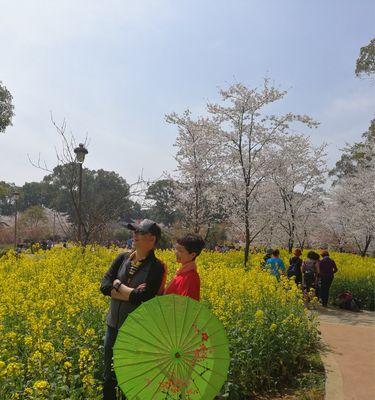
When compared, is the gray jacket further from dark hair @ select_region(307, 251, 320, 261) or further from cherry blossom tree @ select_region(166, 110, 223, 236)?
cherry blossom tree @ select_region(166, 110, 223, 236)

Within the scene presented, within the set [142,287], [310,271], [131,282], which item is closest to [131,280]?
[131,282]

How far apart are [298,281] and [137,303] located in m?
8.04

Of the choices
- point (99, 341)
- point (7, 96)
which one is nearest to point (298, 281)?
point (99, 341)

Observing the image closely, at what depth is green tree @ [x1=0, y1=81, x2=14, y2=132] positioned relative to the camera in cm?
2622

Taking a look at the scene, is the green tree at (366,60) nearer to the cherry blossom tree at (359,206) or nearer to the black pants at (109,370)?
the cherry blossom tree at (359,206)

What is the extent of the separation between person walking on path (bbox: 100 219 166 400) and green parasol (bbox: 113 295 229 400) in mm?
559

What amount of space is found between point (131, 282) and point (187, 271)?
0.41m

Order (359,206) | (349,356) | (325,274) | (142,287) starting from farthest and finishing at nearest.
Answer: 1. (359,206)
2. (325,274)
3. (349,356)
4. (142,287)

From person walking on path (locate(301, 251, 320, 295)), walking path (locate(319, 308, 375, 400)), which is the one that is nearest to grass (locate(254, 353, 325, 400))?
walking path (locate(319, 308, 375, 400))

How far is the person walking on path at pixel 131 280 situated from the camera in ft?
9.45

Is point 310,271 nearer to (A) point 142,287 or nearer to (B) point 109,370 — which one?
(B) point 109,370

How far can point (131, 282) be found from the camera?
9.79 ft

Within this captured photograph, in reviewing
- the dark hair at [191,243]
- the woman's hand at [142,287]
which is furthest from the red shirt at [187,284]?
the woman's hand at [142,287]

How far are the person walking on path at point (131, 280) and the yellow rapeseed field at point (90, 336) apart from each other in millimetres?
169
